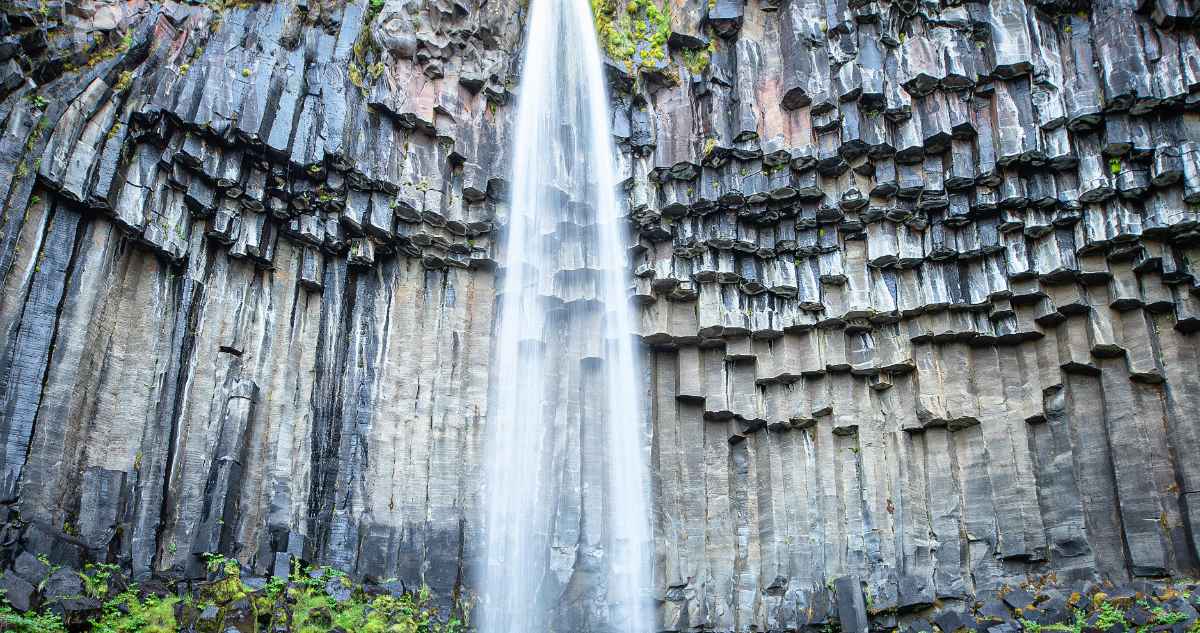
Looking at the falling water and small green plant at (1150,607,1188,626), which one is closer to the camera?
small green plant at (1150,607,1188,626)

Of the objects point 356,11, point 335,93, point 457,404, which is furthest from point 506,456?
point 356,11

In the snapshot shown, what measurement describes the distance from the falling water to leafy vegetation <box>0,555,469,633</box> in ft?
4.57

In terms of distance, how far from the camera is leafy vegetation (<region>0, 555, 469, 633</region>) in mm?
11375

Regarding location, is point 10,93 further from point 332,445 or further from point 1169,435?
point 1169,435

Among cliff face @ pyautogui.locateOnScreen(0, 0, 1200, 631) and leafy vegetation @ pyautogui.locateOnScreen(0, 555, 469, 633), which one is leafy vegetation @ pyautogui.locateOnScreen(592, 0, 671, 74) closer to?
cliff face @ pyautogui.locateOnScreen(0, 0, 1200, 631)

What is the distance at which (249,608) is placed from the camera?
39.8 feet

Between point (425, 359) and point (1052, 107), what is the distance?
10.5 metres

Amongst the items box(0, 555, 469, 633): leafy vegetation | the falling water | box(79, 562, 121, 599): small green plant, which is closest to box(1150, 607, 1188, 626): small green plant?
the falling water

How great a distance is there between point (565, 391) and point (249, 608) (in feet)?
19.2

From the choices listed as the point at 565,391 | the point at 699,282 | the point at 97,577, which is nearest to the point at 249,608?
the point at 97,577

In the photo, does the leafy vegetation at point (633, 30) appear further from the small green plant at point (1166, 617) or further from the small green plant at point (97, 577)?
the small green plant at point (1166, 617)

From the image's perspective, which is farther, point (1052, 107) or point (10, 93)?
point (1052, 107)

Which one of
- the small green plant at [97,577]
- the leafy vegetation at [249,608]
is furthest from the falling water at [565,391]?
the small green plant at [97,577]

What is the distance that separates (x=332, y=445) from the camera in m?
14.9
